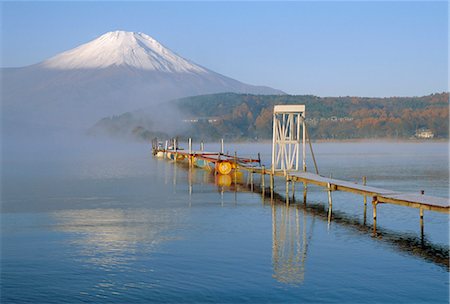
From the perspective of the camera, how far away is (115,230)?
25516mm

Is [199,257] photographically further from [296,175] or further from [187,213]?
[296,175]

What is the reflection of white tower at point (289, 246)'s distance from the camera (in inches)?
739

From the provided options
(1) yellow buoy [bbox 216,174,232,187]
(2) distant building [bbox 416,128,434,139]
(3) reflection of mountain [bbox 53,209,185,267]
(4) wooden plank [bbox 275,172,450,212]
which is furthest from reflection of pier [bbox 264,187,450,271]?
(2) distant building [bbox 416,128,434,139]

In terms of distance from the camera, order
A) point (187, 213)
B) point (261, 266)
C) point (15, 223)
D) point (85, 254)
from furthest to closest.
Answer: point (187, 213) → point (15, 223) → point (85, 254) → point (261, 266)

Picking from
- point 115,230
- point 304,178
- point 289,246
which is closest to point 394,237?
point 289,246

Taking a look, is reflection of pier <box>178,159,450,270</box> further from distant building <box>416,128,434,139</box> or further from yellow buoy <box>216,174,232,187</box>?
distant building <box>416,128,434,139</box>

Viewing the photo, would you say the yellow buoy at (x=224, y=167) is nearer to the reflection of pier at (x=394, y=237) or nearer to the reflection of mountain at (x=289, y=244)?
the reflection of pier at (x=394, y=237)

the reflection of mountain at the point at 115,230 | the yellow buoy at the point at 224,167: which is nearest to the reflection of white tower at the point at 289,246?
the reflection of mountain at the point at 115,230

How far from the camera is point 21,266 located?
64.8ft

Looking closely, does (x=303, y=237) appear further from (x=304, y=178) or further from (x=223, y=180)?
(x=223, y=180)

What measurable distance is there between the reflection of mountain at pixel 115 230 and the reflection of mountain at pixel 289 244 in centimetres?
407

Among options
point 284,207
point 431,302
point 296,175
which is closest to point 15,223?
point 284,207

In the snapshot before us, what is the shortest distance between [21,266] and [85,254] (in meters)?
2.08

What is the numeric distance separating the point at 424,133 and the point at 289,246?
164 metres
